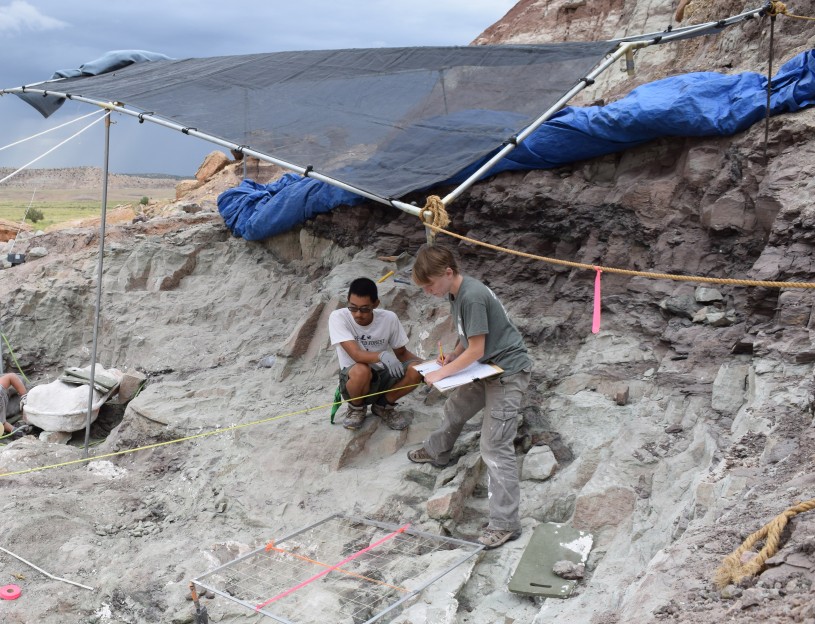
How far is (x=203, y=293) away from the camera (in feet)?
26.0

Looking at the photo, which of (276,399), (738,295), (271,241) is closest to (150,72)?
(271,241)

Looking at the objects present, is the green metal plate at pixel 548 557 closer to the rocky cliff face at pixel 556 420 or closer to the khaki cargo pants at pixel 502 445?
the rocky cliff face at pixel 556 420

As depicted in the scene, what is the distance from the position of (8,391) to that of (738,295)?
6.30 meters

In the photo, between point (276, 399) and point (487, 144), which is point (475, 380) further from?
point (276, 399)

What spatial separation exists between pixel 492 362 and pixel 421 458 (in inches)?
37.8

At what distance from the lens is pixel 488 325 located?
3.93 metres

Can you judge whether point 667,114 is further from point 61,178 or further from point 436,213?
point 61,178

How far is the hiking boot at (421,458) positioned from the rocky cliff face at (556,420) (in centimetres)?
6

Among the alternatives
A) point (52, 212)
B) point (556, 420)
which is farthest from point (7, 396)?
point (52, 212)

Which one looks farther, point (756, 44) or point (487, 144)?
point (756, 44)

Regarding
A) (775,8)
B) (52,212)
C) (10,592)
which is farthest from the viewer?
(52,212)

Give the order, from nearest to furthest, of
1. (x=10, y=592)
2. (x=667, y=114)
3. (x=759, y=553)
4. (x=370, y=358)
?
(x=759, y=553)
(x=10, y=592)
(x=370, y=358)
(x=667, y=114)

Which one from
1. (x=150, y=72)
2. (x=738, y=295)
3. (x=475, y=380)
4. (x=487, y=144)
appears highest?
(x=150, y=72)

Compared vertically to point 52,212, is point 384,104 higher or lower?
higher
